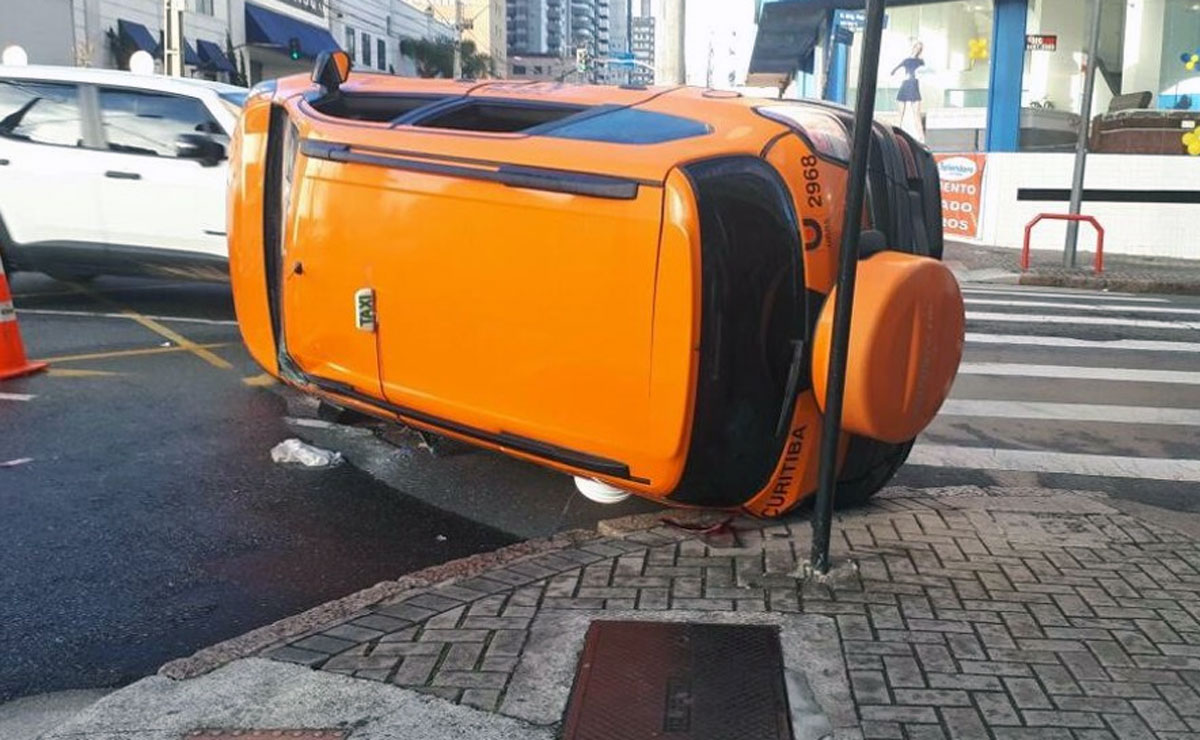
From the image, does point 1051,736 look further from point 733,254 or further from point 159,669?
point 159,669

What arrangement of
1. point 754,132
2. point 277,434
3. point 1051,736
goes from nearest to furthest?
point 1051,736
point 754,132
point 277,434

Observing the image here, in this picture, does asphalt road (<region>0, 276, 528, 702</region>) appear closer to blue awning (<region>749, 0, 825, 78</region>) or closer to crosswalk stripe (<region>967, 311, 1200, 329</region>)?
crosswalk stripe (<region>967, 311, 1200, 329</region>)

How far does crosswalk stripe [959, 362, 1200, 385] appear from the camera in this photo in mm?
8680

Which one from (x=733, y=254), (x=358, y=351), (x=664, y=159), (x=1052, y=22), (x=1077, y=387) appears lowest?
(x=1077, y=387)

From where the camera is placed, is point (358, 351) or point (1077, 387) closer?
point (358, 351)

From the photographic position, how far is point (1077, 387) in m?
8.33

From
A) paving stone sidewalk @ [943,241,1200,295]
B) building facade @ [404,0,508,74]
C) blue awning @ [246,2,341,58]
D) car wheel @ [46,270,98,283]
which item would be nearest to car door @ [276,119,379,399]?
car wheel @ [46,270,98,283]

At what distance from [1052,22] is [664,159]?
21868mm

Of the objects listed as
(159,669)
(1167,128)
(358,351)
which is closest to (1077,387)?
(358,351)

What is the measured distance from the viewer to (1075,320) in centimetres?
1164

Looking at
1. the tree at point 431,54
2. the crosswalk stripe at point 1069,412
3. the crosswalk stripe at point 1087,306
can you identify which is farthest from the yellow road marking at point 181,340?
the tree at point 431,54

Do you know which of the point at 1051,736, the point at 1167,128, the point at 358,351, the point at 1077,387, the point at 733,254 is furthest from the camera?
the point at 1167,128

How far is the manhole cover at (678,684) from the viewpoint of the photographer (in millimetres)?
3197

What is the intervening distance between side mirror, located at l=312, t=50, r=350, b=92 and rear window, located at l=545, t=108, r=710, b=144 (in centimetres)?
184
